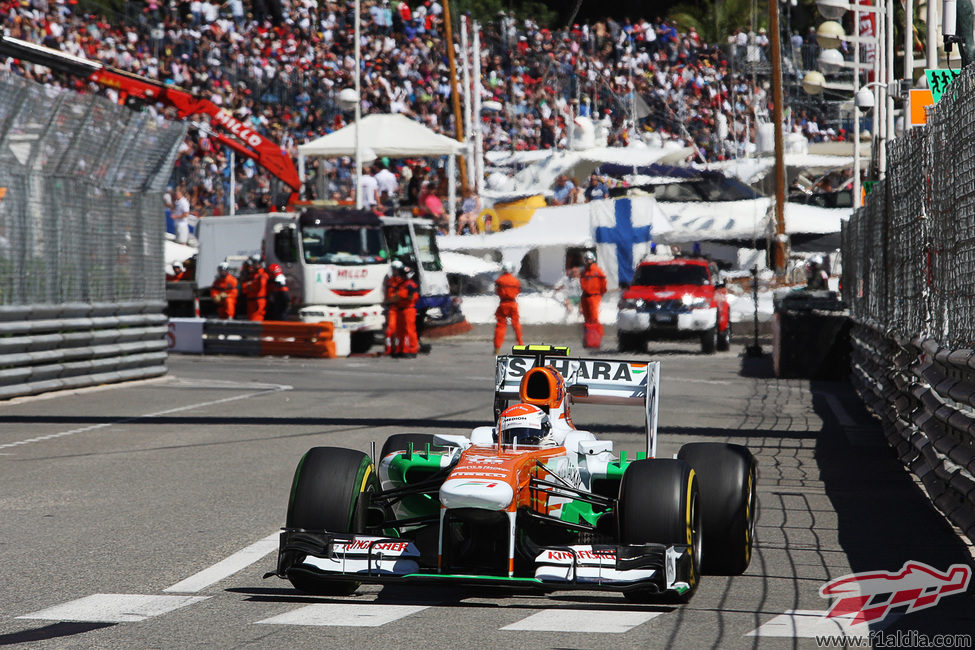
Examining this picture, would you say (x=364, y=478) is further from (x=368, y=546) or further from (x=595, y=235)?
(x=595, y=235)

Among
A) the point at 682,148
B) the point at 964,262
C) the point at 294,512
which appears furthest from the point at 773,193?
the point at 294,512

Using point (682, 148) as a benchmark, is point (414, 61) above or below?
above

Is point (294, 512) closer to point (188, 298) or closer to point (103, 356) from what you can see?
point (103, 356)

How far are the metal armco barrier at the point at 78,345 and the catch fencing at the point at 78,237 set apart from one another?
19 millimetres

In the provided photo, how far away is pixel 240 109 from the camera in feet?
149

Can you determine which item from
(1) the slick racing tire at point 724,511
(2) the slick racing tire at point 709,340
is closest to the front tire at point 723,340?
(2) the slick racing tire at point 709,340

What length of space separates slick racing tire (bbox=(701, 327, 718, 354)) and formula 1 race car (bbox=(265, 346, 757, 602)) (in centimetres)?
1986

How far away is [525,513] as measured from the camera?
6.33 meters

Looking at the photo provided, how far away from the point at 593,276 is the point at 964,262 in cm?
1976

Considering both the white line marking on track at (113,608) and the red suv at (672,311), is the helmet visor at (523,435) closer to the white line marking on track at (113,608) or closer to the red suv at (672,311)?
the white line marking on track at (113,608)

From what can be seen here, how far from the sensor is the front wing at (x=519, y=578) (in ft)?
19.8

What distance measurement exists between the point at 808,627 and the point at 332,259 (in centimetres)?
2280

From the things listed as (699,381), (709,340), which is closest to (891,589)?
(699,381)

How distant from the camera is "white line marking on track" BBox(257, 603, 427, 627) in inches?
237
